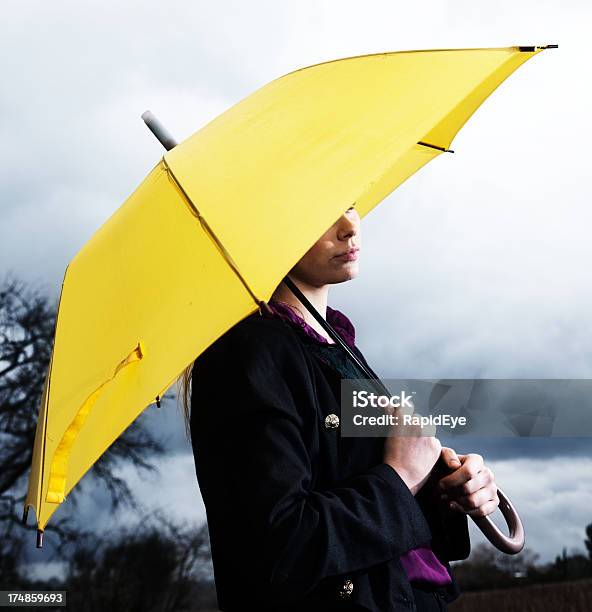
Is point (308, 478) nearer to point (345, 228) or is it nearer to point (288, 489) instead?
point (288, 489)

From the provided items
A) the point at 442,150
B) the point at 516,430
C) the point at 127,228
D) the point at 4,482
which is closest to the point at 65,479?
the point at 127,228

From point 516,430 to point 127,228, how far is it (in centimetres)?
147

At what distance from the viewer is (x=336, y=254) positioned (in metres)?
2.40

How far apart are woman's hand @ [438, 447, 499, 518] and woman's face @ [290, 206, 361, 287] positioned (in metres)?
0.55

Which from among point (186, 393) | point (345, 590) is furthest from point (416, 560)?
point (186, 393)

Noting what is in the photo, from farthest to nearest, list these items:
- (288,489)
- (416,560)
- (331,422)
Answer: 1. (416,560)
2. (331,422)
3. (288,489)

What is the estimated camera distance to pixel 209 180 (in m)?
2.16

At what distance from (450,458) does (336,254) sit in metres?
0.62

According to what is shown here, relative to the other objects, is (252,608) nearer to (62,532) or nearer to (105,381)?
(105,381)

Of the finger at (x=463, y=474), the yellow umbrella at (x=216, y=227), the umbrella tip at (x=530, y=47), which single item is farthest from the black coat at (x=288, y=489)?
the umbrella tip at (x=530, y=47)

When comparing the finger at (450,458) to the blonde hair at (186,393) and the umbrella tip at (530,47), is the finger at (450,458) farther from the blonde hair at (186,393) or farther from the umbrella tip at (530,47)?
the umbrella tip at (530,47)

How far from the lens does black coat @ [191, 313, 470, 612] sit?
6.63ft

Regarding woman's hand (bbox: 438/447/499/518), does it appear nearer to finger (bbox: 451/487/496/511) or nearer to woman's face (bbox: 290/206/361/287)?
finger (bbox: 451/487/496/511)

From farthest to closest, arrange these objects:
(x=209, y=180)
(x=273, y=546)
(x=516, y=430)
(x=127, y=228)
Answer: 1. (x=516, y=430)
2. (x=127, y=228)
3. (x=209, y=180)
4. (x=273, y=546)
